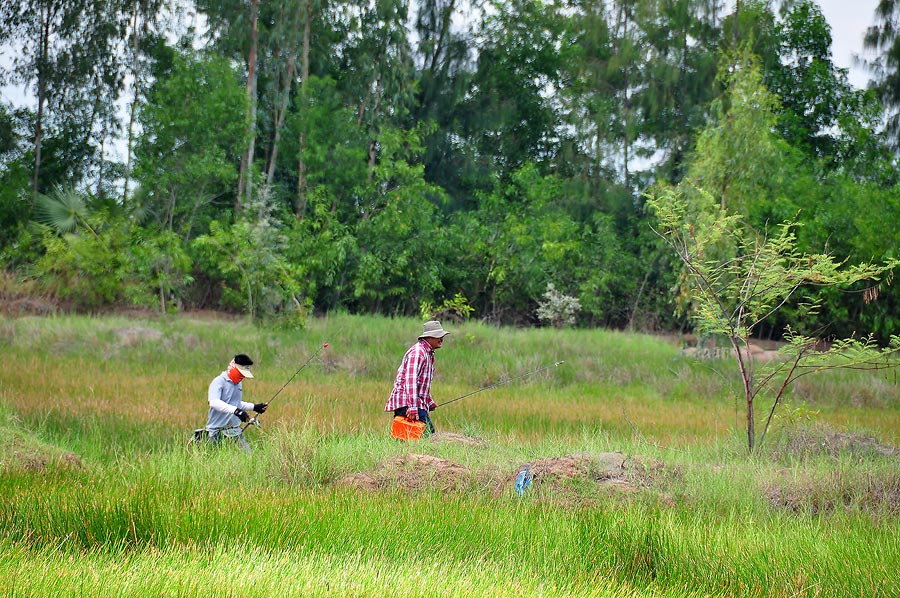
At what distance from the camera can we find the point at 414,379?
A: 977cm

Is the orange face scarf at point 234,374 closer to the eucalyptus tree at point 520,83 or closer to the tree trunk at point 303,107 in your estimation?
the tree trunk at point 303,107

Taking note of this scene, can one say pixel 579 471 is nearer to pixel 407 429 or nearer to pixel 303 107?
pixel 407 429

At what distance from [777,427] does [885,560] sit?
587cm

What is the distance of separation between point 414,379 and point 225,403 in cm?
203

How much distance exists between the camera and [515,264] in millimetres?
30750

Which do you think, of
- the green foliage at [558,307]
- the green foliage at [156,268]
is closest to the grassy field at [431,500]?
the green foliage at [156,268]

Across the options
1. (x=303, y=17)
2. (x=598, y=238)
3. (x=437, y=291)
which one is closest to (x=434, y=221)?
(x=437, y=291)

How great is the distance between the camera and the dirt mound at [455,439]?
9.76 m

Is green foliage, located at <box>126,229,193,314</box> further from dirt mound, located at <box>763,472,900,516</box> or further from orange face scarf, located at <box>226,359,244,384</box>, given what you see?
dirt mound, located at <box>763,472,900,516</box>

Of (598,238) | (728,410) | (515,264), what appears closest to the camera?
(728,410)

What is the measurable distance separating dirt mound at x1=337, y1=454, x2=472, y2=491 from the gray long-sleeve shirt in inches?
75.2

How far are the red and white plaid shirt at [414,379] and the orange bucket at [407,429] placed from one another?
0.59 ft

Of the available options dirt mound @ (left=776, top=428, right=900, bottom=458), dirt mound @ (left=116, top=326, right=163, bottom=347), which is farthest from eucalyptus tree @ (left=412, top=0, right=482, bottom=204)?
dirt mound @ (left=776, top=428, right=900, bottom=458)

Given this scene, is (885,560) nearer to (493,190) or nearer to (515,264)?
(515,264)
